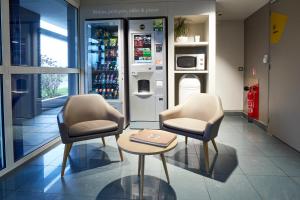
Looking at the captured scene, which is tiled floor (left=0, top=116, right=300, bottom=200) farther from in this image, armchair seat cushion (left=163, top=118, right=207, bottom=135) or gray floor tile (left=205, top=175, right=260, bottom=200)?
armchair seat cushion (left=163, top=118, right=207, bottom=135)

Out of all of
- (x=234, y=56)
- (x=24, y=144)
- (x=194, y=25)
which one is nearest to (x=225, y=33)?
(x=234, y=56)

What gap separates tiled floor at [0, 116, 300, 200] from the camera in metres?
2.19

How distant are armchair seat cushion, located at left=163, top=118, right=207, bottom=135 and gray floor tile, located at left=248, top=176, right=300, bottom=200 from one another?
2.35 ft

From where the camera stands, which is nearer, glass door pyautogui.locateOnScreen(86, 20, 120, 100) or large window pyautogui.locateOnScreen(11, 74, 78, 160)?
large window pyautogui.locateOnScreen(11, 74, 78, 160)

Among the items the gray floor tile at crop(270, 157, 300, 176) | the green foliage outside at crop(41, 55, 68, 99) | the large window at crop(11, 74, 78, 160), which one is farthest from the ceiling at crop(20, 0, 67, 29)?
the gray floor tile at crop(270, 157, 300, 176)

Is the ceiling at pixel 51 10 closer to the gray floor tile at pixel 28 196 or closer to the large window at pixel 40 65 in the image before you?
the large window at pixel 40 65

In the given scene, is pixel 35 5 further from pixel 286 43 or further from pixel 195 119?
pixel 286 43

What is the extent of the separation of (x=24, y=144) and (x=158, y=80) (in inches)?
92.2

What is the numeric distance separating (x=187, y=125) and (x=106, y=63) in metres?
2.23

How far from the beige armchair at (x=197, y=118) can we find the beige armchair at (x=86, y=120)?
642 millimetres

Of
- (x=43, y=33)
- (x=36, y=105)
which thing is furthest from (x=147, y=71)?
(x=36, y=105)

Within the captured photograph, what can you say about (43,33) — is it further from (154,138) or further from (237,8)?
(237,8)

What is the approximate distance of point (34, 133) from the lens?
3.93 m

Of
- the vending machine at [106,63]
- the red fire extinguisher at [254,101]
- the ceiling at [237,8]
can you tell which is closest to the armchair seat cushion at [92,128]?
the vending machine at [106,63]
